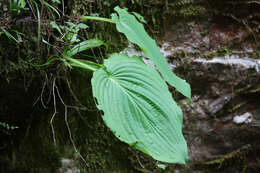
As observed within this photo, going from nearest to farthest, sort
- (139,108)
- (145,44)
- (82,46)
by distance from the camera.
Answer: (139,108) < (145,44) < (82,46)

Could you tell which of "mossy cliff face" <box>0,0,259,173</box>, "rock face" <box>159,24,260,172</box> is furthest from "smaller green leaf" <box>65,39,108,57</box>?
"rock face" <box>159,24,260,172</box>

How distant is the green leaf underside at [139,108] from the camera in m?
0.92

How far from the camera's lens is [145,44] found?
115cm

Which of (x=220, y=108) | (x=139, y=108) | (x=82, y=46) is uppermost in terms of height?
(x=82, y=46)

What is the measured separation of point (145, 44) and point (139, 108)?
13.4 inches

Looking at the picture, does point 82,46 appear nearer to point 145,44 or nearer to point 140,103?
point 145,44

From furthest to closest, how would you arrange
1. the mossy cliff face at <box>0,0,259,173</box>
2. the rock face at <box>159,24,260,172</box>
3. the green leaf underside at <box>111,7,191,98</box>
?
the rock face at <box>159,24,260,172</box> < the mossy cliff face at <box>0,0,259,173</box> < the green leaf underside at <box>111,7,191,98</box>

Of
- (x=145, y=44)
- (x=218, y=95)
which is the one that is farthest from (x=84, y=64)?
(x=218, y=95)

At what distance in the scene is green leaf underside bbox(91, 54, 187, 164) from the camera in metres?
0.92

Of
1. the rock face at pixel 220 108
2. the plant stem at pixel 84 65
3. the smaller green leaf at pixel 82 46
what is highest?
the smaller green leaf at pixel 82 46

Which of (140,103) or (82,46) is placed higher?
(82,46)

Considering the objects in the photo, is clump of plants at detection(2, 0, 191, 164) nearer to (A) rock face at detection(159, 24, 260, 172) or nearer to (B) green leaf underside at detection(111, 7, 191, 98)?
(B) green leaf underside at detection(111, 7, 191, 98)

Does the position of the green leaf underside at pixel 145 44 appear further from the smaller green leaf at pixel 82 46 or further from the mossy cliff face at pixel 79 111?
the mossy cliff face at pixel 79 111

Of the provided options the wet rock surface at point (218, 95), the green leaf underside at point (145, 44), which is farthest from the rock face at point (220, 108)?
the green leaf underside at point (145, 44)
